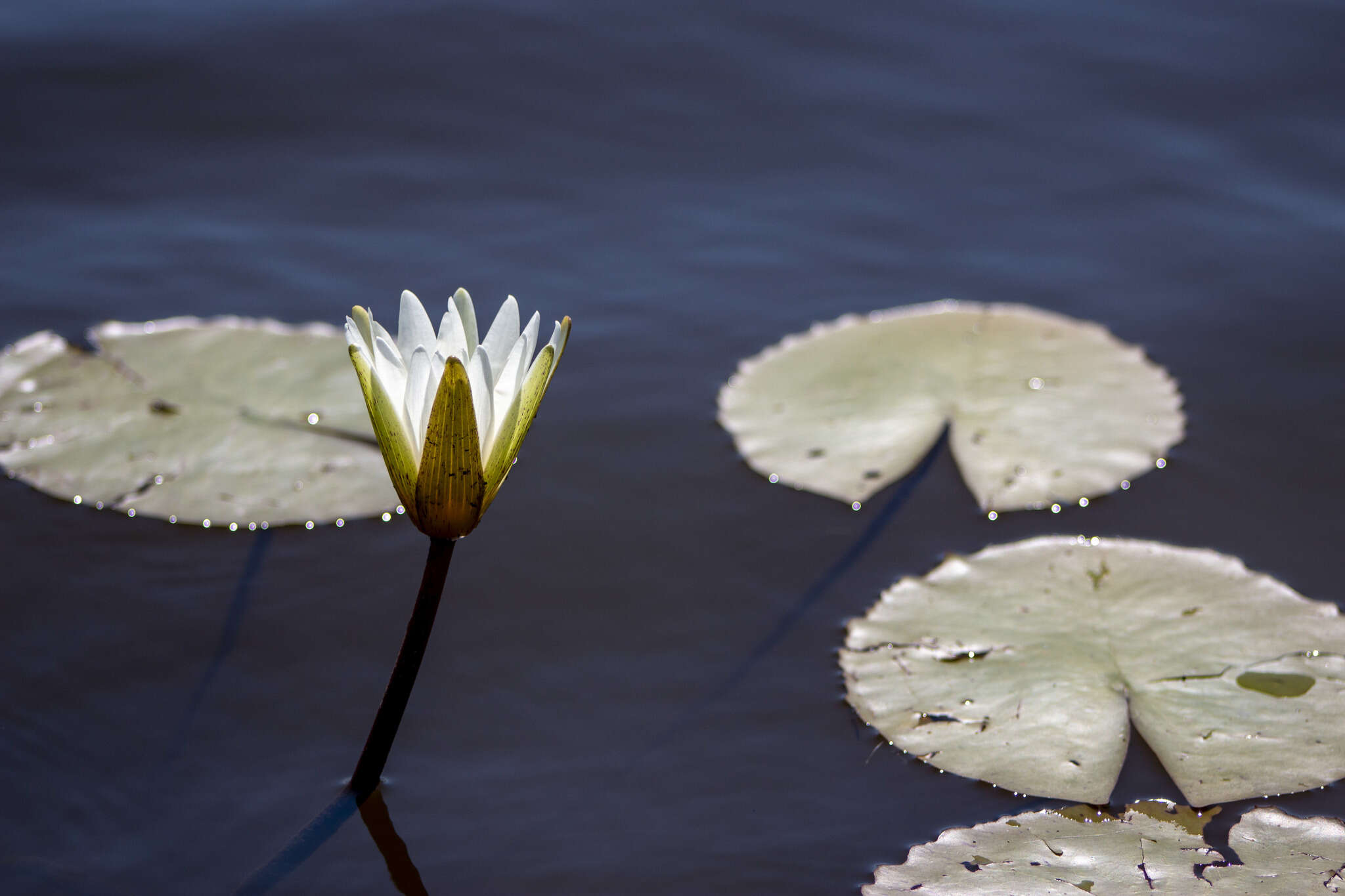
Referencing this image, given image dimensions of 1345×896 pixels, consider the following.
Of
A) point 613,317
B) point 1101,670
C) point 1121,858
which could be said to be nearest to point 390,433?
point 1121,858

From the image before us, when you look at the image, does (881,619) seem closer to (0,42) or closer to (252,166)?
(252,166)

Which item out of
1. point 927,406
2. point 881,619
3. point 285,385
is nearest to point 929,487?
point 927,406

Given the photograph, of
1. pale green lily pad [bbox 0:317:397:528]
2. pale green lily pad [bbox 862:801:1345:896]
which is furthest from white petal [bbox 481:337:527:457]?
pale green lily pad [bbox 0:317:397:528]

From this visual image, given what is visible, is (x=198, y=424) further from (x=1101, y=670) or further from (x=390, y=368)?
(x=1101, y=670)

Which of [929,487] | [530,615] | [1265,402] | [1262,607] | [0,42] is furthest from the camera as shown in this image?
[0,42]

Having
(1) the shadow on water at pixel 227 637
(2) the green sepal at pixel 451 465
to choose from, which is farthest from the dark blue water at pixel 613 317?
(2) the green sepal at pixel 451 465

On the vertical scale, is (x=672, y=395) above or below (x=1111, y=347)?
below

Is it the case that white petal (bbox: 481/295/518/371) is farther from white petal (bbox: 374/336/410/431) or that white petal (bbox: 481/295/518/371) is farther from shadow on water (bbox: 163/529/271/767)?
shadow on water (bbox: 163/529/271/767)

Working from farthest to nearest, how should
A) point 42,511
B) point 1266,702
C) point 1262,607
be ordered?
point 42,511 < point 1262,607 < point 1266,702
